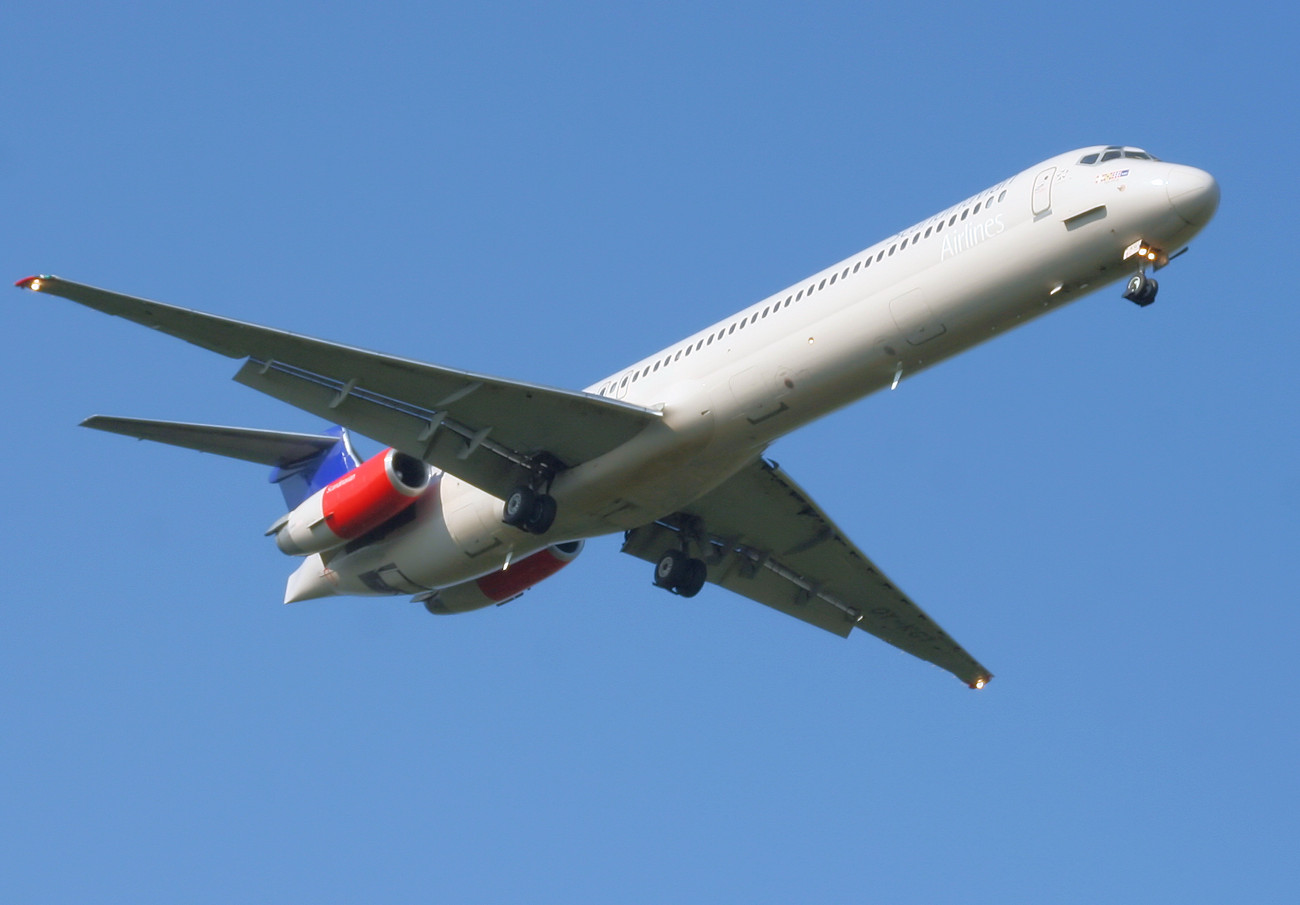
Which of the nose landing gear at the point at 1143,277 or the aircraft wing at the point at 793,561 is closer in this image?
the nose landing gear at the point at 1143,277

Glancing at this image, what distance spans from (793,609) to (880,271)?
851 centimetres

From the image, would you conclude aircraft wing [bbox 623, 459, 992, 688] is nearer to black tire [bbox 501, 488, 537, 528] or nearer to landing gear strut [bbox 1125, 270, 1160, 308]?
black tire [bbox 501, 488, 537, 528]

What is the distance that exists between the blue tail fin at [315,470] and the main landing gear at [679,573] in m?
5.45

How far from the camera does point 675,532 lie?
90.5 feet

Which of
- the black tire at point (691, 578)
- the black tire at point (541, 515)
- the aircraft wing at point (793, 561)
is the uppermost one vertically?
the aircraft wing at point (793, 561)

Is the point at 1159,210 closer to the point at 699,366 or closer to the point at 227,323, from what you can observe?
the point at 699,366

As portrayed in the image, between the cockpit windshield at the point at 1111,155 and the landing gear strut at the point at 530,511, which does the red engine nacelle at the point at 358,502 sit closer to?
the landing gear strut at the point at 530,511

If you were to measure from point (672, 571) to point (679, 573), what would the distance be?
0.12 metres

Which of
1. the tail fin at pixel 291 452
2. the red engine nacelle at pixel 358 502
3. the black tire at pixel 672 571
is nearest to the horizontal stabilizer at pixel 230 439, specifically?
the tail fin at pixel 291 452

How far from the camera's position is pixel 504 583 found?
27.4m

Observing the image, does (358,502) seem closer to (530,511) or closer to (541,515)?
(530,511)

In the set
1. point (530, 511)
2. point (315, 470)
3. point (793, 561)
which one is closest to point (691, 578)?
point (793, 561)

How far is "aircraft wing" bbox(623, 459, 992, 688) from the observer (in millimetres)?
26734

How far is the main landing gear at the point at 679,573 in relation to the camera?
27125 mm
